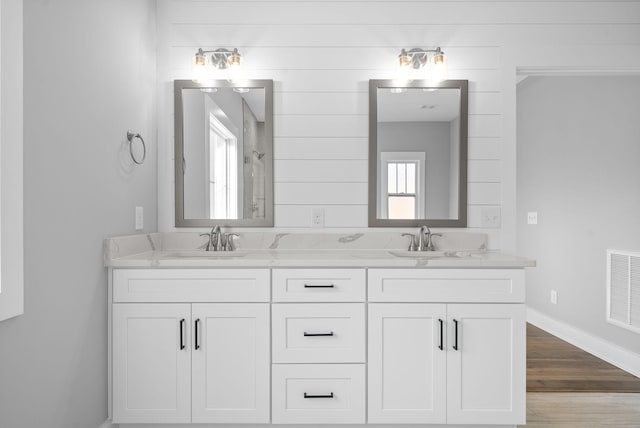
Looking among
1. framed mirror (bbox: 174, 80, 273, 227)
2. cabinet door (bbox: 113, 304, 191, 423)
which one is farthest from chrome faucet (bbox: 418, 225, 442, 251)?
cabinet door (bbox: 113, 304, 191, 423)

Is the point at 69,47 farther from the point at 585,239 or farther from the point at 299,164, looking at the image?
the point at 585,239

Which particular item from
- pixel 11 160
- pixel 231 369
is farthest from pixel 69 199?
pixel 231 369

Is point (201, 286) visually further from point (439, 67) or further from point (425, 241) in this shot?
point (439, 67)

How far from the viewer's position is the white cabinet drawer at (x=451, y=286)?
1741 millimetres

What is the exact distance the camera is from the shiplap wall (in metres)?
2.24

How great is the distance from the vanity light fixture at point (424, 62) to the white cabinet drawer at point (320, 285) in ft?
4.12

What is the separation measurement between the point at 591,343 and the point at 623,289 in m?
0.55

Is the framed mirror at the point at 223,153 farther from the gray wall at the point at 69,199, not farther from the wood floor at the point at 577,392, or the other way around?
the wood floor at the point at 577,392

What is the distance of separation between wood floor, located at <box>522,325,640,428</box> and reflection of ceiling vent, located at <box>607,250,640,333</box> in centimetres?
36

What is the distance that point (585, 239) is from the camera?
315cm

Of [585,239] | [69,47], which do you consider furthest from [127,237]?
[585,239]

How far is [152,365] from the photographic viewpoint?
5.69 feet

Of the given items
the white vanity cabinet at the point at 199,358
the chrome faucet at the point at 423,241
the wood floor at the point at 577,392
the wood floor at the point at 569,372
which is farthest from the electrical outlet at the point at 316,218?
the wood floor at the point at 569,372

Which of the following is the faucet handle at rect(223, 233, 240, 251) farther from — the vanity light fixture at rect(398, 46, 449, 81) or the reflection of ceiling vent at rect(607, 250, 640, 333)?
the reflection of ceiling vent at rect(607, 250, 640, 333)
